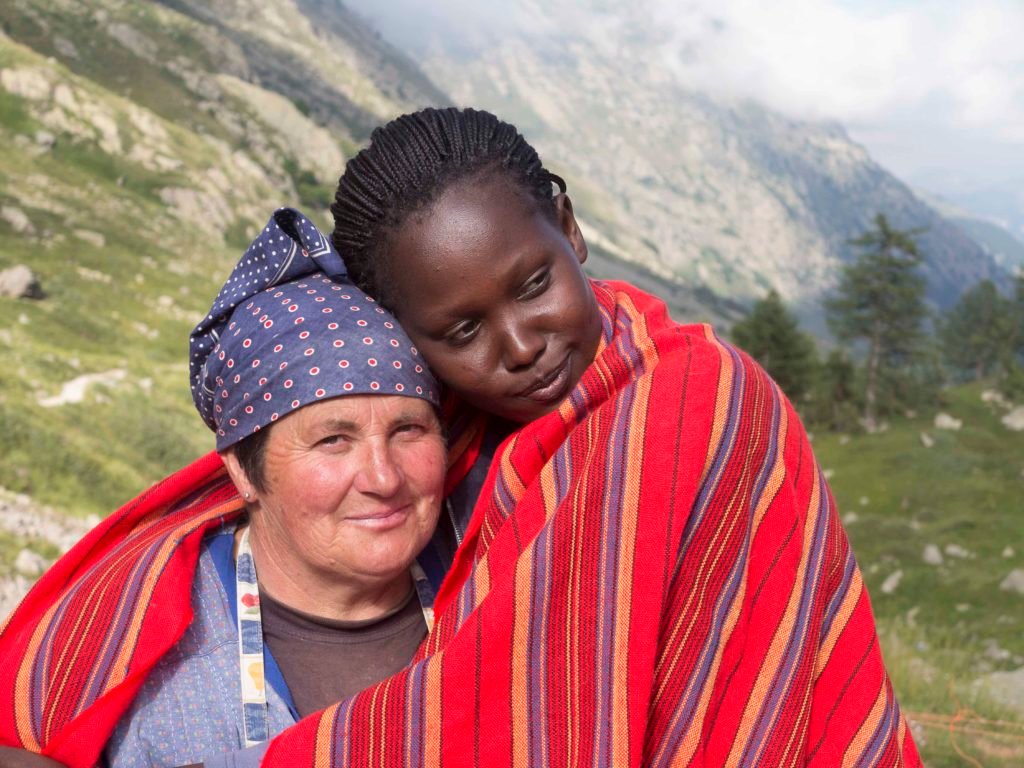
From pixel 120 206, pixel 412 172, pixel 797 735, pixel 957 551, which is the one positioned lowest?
pixel 120 206

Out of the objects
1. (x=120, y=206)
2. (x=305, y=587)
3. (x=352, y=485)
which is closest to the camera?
(x=352, y=485)

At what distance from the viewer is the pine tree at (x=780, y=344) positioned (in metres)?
37.1

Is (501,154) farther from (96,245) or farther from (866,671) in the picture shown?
(96,245)

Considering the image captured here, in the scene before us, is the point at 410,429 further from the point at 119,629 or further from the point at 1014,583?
the point at 1014,583

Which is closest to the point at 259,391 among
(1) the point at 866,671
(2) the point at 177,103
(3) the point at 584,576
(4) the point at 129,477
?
(3) the point at 584,576

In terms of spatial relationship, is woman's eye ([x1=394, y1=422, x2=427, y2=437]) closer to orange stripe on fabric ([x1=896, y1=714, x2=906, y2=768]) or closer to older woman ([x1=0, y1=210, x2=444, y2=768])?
older woman ([x1=0, y1=210, x2=444, y2=768])

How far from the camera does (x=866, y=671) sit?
208 centimetres

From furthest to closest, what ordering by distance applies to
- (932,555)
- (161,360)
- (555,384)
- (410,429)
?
(932,555) → (161,360) → (410,429) → (555,384)

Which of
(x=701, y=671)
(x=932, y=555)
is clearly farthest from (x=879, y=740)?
(x=932, y=555)

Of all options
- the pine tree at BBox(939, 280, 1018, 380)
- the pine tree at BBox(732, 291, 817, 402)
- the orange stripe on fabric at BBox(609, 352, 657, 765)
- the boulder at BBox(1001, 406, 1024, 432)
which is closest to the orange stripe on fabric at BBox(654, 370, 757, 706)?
the orange stripe on fabric at BBox(609, 352, 657, 765)

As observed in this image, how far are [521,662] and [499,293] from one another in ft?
2.86

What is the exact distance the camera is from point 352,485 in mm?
2342

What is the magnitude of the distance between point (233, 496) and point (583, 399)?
4.05ft

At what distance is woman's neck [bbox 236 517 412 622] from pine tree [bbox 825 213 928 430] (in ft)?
119
